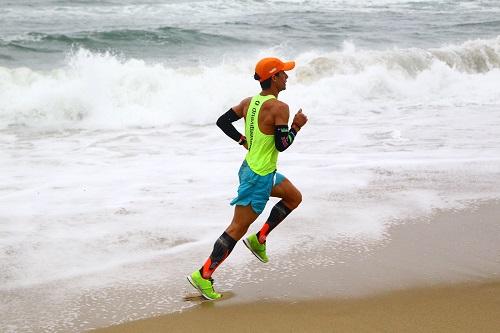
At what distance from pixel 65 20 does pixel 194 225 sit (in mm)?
20019

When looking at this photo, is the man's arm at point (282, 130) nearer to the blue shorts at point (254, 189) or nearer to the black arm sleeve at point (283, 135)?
the black arm sleeve at point (283, 135)

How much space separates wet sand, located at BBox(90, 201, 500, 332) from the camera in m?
4.17

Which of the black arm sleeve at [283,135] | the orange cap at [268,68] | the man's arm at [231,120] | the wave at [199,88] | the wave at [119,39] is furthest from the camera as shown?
the wave at [119,39]

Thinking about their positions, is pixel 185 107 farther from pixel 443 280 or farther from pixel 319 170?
pixel 443 280

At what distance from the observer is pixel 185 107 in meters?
12.8

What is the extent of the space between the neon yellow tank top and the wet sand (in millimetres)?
891

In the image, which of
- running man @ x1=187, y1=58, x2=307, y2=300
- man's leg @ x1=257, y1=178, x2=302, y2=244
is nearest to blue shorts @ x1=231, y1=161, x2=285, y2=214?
running man @ x1=187, y1=58, x2=307, y2=300

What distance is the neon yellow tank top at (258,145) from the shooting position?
4.51m

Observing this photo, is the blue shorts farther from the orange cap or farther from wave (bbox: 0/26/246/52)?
wave (bbox: 0/26/246/52)

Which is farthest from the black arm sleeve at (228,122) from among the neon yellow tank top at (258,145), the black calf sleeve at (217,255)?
the black calf sleeve at (217,255)

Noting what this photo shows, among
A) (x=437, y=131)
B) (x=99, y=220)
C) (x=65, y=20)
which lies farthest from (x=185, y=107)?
(x=65, y=20)

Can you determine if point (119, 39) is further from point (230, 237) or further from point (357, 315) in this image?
point (357, 315)

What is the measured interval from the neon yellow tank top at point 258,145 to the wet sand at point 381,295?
891mm

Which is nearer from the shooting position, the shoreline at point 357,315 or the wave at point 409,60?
the shoreline at point 357,315
